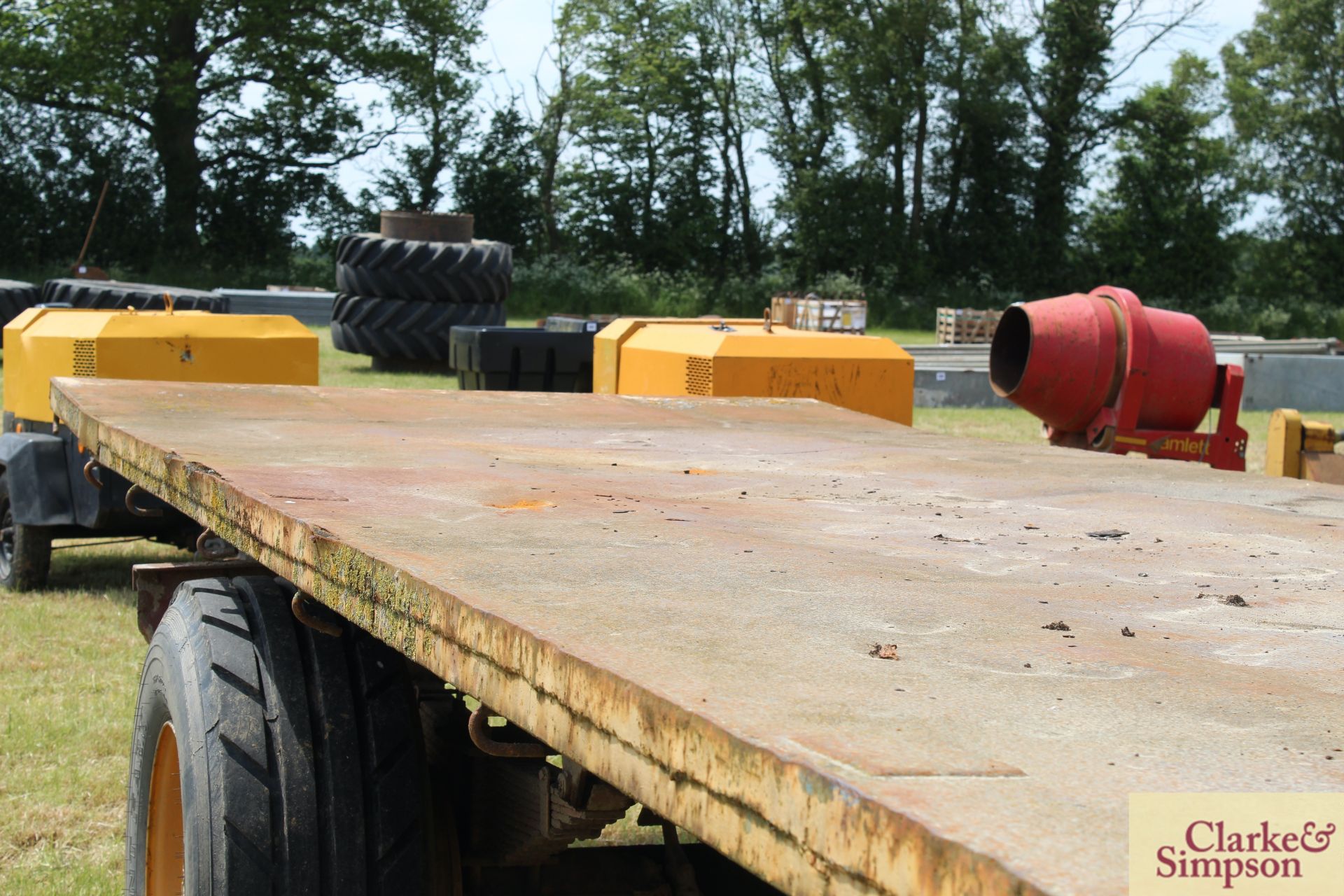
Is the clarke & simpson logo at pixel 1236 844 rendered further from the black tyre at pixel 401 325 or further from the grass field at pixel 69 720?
the black tyre at pixel 401 325

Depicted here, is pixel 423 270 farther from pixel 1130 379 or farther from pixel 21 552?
pixel 1130 379

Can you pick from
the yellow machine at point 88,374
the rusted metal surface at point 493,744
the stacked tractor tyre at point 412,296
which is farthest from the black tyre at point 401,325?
the rusted metal surface at point 493,744

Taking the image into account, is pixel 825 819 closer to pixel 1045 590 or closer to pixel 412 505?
pixel 1045 590

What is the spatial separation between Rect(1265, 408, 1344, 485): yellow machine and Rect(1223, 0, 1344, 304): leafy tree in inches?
1360

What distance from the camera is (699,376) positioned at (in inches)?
248

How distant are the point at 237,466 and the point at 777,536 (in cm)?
111

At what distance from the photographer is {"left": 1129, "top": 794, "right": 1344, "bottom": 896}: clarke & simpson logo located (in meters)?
0.99

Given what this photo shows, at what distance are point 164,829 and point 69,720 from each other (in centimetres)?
243

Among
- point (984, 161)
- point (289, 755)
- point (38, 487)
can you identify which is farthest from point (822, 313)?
point (289, 755)

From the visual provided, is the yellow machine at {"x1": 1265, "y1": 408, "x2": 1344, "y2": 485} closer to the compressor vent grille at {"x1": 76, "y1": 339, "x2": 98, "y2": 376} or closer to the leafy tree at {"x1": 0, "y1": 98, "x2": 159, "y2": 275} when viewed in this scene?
the compressor vent grille at {"x1": 76, "y1": 339, "x2": 98, "y2": 376}

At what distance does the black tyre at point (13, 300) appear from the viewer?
16359mm

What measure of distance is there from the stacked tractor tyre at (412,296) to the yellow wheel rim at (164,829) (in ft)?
45.6

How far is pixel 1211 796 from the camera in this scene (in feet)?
3.57

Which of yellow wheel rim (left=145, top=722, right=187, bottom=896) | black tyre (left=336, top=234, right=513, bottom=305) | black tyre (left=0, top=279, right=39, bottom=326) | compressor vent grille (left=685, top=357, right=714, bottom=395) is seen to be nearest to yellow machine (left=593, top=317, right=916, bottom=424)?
compressor vent grille (left=685, top=357, right=714, bottom=395)
